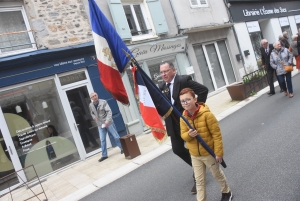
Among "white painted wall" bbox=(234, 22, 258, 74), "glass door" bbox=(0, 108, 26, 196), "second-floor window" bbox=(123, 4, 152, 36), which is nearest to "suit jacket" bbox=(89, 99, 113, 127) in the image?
"glass door" bbox=(0, 108, 26, 196)

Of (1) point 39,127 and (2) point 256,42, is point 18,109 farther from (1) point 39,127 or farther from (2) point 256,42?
(2) point 256,42

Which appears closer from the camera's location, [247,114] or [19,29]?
[247,114]

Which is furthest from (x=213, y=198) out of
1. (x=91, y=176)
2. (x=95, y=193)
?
(x=91, y=176)

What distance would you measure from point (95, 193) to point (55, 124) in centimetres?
347

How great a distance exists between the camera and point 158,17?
10.3 metres

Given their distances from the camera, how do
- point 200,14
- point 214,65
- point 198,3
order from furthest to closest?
point 214,65
point 198,3
point 200,14

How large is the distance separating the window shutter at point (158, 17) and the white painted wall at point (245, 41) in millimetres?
5415

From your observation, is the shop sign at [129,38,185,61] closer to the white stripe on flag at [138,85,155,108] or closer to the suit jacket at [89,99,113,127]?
the suit jacket at [89,99,113,127]

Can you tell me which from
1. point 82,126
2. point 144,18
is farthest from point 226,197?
point 144,18

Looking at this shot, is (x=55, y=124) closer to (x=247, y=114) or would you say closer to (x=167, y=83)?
(x=167, y=83)

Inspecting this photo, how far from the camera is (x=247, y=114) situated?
274 inches

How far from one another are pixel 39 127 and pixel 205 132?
588 centimetres

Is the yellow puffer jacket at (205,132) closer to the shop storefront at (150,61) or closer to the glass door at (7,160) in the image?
the glass door at (7,160)

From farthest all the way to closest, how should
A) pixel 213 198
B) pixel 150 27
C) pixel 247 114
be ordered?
pixel 150 27 < pixel 247 114 < pixel 213 198
